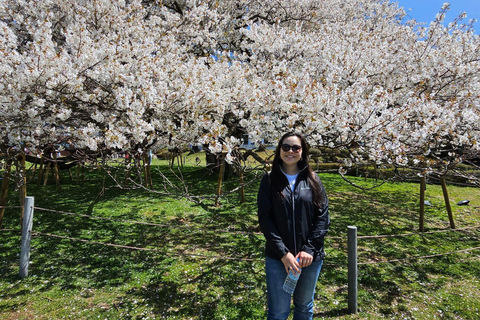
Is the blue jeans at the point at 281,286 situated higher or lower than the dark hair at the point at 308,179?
lower

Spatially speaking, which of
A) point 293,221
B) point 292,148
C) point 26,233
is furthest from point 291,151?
point 26,233

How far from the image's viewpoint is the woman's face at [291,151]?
7.73 feet

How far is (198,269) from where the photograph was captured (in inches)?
177

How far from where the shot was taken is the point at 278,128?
210 inches

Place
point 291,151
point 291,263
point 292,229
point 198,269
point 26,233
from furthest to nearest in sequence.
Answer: point 198,269, point 26,233, point 291,151, point 292,229, point 291,263

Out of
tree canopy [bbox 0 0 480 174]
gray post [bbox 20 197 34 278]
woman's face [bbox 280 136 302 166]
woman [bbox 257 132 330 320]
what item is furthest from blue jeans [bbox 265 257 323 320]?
gray post [bbox 20 197 34 278]

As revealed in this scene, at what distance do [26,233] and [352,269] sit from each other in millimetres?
4506

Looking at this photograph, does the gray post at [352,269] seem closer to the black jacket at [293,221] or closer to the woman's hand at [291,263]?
the black jacket at [293,221]

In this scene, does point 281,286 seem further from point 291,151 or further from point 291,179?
point 291,151

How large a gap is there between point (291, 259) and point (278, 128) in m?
3.54

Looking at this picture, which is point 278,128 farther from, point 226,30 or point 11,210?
point 11,210

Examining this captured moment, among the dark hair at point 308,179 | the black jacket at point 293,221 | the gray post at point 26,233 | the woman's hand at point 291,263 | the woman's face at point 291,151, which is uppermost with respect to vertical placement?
the woman's face at point 291,151

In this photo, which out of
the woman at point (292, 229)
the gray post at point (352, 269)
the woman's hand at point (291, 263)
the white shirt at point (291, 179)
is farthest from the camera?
the gray post at point (352, 269)

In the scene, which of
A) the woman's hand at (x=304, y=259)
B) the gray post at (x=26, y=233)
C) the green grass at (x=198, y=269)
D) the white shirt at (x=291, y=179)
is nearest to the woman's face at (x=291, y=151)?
the white shirt at (x=291, y=179)
